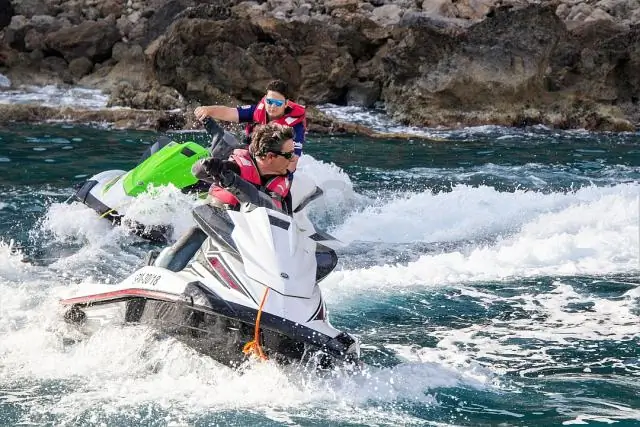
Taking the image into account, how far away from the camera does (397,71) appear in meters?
19.8

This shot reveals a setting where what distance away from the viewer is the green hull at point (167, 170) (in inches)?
Answer: 348

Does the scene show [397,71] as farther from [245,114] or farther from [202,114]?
[202,114]

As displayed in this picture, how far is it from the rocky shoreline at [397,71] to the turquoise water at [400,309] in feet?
16.7

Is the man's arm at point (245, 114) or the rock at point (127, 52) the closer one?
the man's arm at point (245, 114)

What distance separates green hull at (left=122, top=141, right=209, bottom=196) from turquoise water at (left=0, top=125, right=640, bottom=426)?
241 mm

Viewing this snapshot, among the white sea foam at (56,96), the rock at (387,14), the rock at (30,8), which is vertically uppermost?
the rock at (387,14)

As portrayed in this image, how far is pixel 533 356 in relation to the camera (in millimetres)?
5797

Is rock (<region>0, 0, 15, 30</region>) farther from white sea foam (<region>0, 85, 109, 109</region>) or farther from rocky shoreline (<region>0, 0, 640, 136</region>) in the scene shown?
white sea foam (<region>0, 85, 109, 109</region>)

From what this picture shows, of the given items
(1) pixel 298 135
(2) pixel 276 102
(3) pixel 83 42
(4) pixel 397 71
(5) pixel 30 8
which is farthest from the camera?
(5) pixel 30 8

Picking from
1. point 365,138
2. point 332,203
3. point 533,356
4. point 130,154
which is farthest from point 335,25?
point 533,356

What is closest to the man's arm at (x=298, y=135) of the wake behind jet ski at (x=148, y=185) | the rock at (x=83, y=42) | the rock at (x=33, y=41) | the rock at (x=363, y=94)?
the wake behind jet ski at (x=148, y=185)

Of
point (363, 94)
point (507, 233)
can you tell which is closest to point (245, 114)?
point (507, 233)

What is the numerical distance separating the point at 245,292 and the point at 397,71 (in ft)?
51.4

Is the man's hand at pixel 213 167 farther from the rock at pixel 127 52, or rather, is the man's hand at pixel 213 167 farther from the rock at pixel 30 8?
the rock at pixel 30 8
